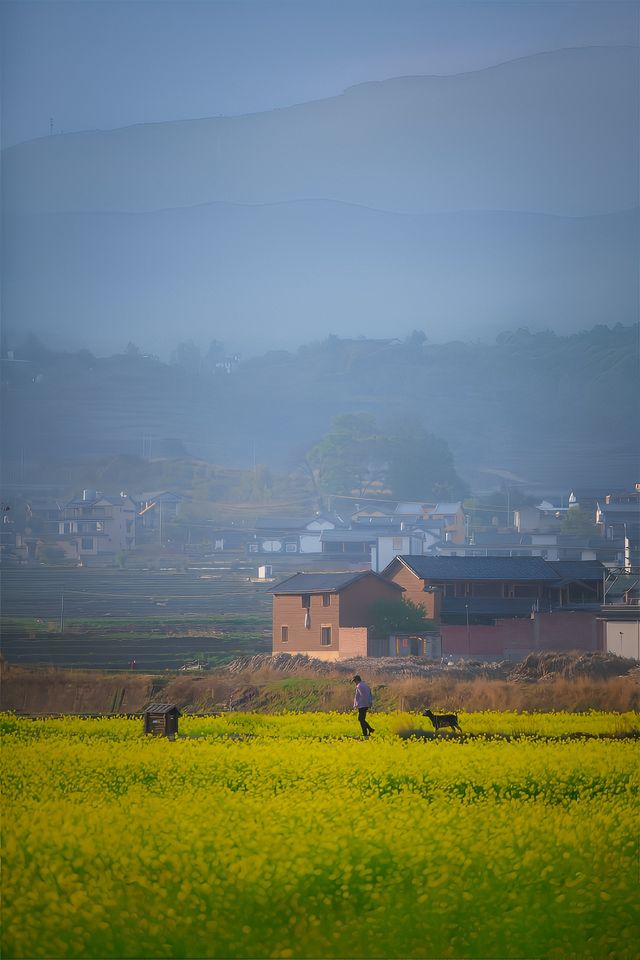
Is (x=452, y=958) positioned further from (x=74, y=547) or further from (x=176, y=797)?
(x=74, y=547)

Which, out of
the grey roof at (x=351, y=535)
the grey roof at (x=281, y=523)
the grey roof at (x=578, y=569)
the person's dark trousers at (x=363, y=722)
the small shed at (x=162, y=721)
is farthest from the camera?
the grey roof at (x=281, y=523)

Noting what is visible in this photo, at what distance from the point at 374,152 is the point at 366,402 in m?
4.75

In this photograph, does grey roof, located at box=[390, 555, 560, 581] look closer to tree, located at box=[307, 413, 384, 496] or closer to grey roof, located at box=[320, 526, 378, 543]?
grey roof, located at box=[320, 526, 378, 543]

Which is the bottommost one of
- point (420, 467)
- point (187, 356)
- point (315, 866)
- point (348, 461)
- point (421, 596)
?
point (315, 866)

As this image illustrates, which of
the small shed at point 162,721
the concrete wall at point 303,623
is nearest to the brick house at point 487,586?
the concrete wall at point 303,623

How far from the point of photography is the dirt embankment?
17.4 m

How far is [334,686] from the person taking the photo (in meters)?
18.4

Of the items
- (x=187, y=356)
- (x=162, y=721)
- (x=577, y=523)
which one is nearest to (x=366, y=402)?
(x=187, y=356)

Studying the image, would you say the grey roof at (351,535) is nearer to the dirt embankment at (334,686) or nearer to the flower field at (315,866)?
the dirt embankment at (334,686)

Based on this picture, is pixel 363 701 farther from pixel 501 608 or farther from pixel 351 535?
pixel 351 535

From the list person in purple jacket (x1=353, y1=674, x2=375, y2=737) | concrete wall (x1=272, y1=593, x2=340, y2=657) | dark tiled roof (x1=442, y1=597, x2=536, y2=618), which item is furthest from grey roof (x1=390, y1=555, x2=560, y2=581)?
person in purple jacket (x1=353, y1=674, x2=375, y2=737)

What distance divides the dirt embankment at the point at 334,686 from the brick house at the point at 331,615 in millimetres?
269

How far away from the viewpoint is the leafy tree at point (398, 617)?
65.8ft

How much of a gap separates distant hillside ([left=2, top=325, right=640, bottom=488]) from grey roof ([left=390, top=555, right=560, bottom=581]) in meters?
3.28
